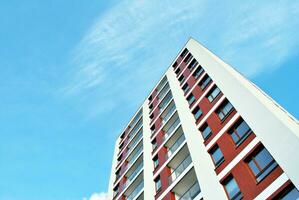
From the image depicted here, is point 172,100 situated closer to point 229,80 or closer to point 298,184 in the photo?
point 229,80

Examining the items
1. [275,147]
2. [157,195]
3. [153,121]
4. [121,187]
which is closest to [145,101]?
[153,121]

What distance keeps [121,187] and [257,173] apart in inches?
794

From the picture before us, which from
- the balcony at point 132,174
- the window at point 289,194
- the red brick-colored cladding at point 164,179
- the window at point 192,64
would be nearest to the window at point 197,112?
the red brick-colored cladding at point 164,179

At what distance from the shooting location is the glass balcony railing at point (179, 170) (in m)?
25.1

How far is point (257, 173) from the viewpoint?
672 inches

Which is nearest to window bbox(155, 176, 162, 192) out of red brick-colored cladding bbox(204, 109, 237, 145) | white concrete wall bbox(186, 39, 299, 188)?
red brick-colored cladding bbox(204, 109, 237, 145)

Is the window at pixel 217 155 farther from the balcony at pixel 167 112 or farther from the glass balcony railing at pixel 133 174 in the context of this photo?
the glass balcony railing at pixel 133 174

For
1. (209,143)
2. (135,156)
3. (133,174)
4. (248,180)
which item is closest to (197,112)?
(209,143)

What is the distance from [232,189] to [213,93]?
10.8 metres

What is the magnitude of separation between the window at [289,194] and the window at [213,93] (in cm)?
1214

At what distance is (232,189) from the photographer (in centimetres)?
1777

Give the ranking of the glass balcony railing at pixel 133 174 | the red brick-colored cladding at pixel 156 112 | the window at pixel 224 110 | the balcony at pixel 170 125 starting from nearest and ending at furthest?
the window at pixel 224 110 < the balcony at pixel 170 125 < the glass balcony railing at pixel 133 174 < the red brick-colored cladding at pixel 156 112

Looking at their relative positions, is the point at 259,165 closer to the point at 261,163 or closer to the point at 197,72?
the point at 261,163

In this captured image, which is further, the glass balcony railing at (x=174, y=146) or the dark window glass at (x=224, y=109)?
the glass balcony railing at (x=174, y=146)
